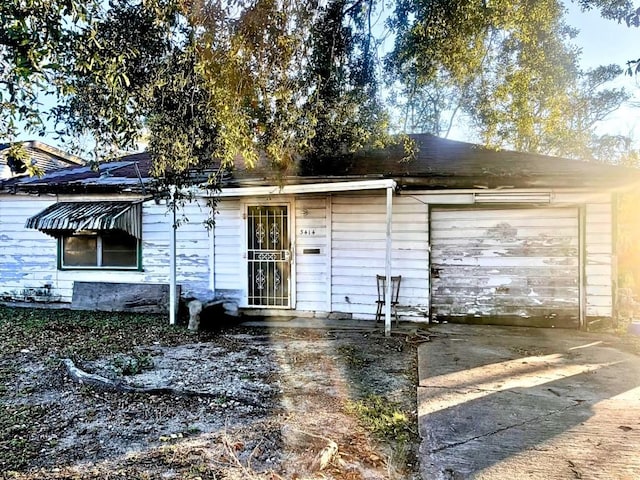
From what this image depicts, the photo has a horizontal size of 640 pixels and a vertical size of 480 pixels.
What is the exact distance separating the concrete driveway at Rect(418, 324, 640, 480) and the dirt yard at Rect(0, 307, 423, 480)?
26 centimetres

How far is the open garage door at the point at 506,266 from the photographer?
7.02 meters

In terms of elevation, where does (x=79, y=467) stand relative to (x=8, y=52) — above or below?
below

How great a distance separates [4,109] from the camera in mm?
3432

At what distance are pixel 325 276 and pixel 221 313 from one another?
1.90 m

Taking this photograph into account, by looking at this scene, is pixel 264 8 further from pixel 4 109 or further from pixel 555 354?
pixel 555 354

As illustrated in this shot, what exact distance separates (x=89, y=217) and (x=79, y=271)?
1.55 metres

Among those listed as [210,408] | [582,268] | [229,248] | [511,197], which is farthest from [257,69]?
[582,268]

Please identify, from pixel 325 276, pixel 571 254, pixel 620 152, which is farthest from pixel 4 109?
pixel 620 152

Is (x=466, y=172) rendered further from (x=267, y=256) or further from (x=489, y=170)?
(x=267, y=256)

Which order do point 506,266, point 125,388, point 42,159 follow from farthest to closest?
point 42,159 < point 506,266 < point 125,388

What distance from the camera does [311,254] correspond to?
7754mm

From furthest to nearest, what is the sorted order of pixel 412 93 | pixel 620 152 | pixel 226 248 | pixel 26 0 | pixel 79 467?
pixel 620 152 < pixel 226 248 < pixel 412 93 < pixel 26 0 < pixel 79 467

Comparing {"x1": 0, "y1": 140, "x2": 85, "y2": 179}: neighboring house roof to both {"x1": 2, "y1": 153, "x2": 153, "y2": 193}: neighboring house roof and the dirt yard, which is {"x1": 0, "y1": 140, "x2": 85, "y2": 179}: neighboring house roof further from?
the dirt yard

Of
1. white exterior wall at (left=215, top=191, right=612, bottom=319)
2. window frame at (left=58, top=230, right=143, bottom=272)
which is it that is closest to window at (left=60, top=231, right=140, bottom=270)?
window frame at (left=58, top=230, right=143, bottom=272)
